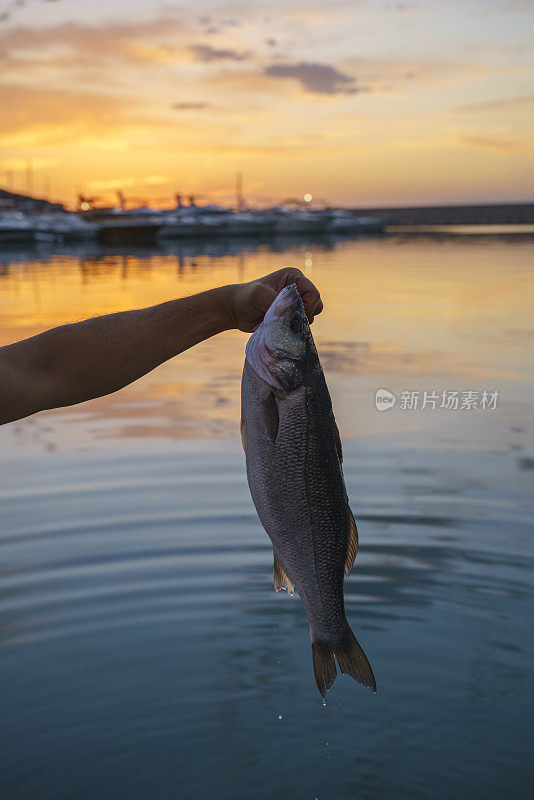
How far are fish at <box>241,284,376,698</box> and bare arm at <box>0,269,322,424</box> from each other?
39 centimetres

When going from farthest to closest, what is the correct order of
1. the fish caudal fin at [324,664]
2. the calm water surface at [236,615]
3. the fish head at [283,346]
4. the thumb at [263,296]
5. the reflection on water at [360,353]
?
1. the reflection on water at [360,353]
2. the calm water surface at [236,615]
3. the thumb at [263,296]
4. the fish caudal fin at [324,664]
5. the fish head at [283,346]

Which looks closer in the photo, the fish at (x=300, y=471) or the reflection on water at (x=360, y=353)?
the fish at (x=300, y=471)

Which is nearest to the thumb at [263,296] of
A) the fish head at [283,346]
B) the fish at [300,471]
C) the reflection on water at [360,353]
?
the fish at [300,471]

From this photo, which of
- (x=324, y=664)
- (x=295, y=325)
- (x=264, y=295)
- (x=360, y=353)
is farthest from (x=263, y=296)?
(x=360, y=353)

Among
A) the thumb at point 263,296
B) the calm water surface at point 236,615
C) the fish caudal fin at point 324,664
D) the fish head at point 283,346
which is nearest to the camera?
the fish head at point 283,346

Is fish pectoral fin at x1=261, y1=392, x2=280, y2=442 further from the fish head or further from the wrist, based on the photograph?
the wrist

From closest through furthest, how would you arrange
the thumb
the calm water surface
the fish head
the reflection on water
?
the fish head < the thumb < the calm water surface < the reflection on water

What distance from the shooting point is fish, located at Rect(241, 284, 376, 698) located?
304cm

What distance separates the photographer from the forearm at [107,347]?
11.1ft

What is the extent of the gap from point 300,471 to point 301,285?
71 centimetres

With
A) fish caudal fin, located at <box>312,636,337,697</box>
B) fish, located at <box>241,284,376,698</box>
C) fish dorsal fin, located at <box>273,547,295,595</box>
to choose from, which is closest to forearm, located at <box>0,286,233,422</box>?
fish, located at <box>241,284,376,698</box>

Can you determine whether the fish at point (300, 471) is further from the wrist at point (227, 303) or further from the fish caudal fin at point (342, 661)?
the wrist at point (227, 303)

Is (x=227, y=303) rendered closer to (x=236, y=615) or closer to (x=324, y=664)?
(x=324, y=664)

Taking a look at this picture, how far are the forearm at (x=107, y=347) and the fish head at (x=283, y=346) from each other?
54 cm
